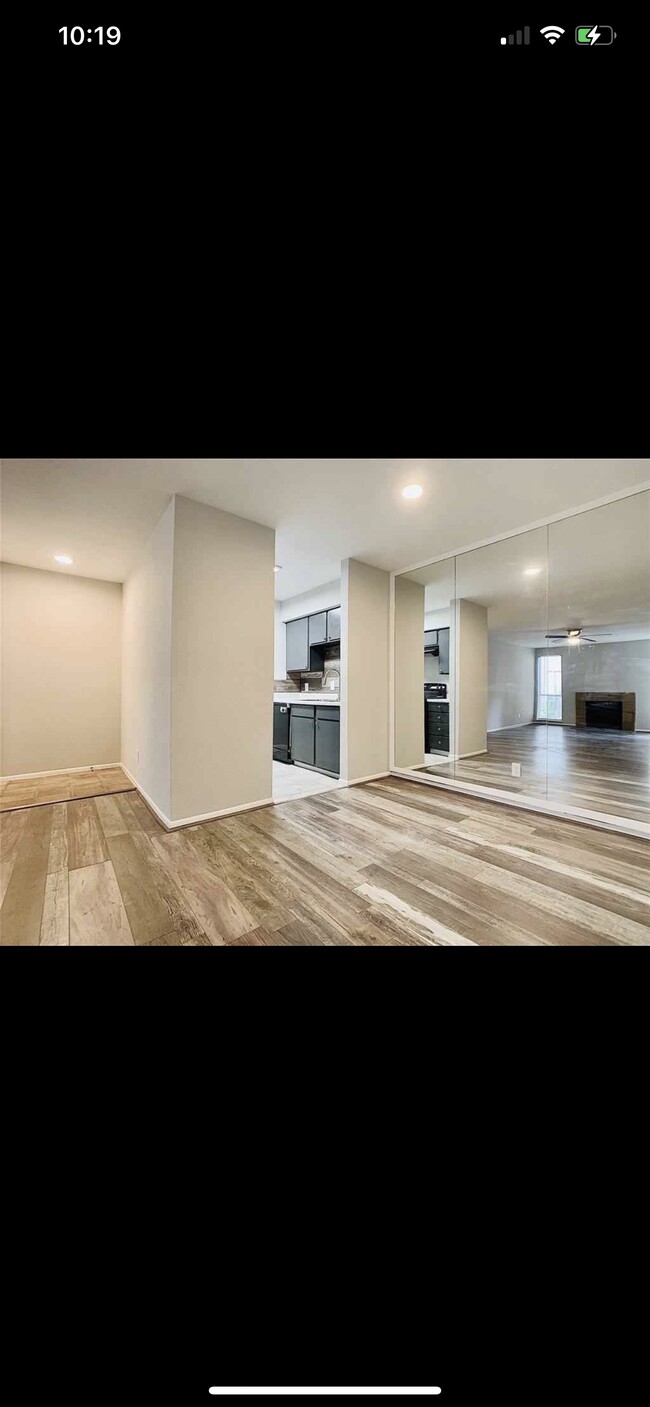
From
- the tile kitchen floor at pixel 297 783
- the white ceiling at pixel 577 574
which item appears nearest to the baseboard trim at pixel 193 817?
the tile kitchen floor at pixel 297 783

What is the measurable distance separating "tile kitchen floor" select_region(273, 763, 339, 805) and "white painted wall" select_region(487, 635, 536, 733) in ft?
5.97

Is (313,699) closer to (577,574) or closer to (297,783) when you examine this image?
(297,783)

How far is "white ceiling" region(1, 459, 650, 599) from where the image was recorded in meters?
2.46

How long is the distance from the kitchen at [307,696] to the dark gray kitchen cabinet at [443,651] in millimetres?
1149

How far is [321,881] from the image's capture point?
204 centimetres

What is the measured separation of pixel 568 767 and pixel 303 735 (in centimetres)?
269
